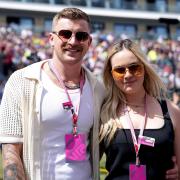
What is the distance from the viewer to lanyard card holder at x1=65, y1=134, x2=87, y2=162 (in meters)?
2.79

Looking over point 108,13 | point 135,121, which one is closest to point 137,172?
point 135,121

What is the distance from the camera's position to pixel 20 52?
48.8 ft

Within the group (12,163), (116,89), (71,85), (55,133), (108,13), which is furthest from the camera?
(108,13)

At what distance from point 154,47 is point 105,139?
17989 mm

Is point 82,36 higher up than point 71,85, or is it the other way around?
point 82,36

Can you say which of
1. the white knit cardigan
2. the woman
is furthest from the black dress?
the white knit cardigan

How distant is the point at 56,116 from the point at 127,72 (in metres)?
0.55

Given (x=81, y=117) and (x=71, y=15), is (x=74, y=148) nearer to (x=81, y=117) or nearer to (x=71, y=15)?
(x=81, y=117)

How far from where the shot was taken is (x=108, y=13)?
41438 millimetres

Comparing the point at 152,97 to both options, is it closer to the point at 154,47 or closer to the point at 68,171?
the point at 68,171

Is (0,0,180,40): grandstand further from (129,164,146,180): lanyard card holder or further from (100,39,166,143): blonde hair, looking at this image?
(129,164,146,180): lanyard card holder

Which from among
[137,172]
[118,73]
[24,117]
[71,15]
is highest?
[71,15]

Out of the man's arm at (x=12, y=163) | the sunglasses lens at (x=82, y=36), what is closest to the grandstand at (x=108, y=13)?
the sunglasses lens at (x=82, y=36)

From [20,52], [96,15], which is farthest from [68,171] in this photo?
[96,15]
